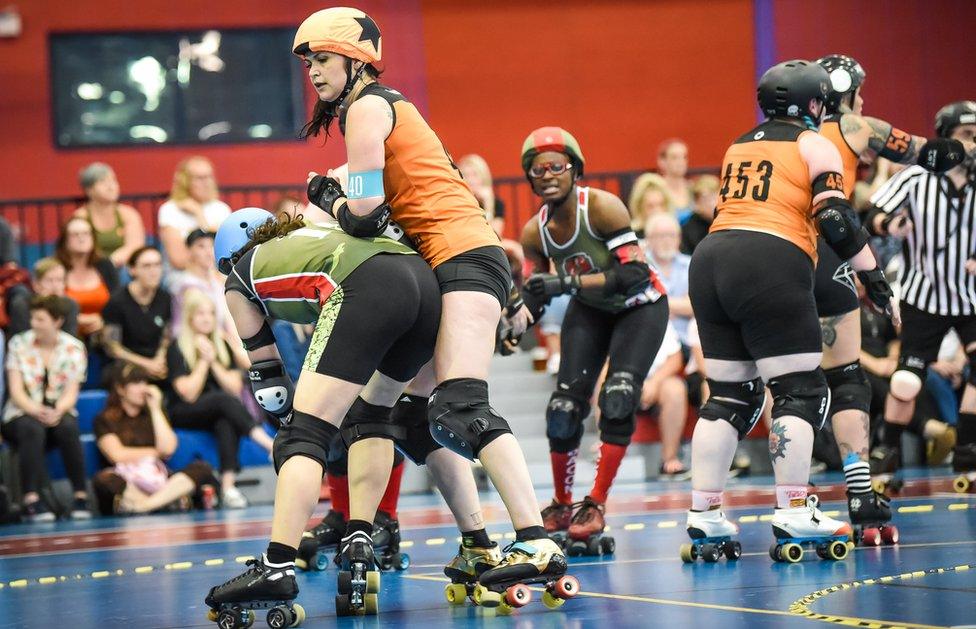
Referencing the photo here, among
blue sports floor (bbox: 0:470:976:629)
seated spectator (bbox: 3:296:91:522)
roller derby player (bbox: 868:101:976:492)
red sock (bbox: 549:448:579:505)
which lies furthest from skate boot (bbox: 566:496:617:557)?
seated spectator (bbox: 3:296:91:522)

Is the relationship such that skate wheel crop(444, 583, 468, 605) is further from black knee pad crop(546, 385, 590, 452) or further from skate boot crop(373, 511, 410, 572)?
black knee pad crop(546, 385, 590, 452)

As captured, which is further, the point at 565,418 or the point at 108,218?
the point at 108,218

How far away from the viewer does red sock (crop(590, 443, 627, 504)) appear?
5.61 m

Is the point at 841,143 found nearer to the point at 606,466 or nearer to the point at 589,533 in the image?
the point at 606,466

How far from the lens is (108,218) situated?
10.9m

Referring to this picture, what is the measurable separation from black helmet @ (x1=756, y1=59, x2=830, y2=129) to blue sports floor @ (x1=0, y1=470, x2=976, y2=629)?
5.07 ft

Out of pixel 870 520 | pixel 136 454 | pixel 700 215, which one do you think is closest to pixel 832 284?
pixel 870 520

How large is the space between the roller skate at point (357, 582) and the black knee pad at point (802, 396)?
1.49 metres

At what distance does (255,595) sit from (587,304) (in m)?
Result: 2.58

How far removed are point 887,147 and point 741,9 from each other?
9.68 m

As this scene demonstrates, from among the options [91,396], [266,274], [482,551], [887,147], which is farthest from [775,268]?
[91,396]

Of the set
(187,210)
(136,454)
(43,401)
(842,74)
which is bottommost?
(136,454)

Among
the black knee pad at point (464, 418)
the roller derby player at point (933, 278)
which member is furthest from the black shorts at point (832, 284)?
the roller derby player at point (933, 278)

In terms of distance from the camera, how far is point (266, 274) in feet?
13.5
